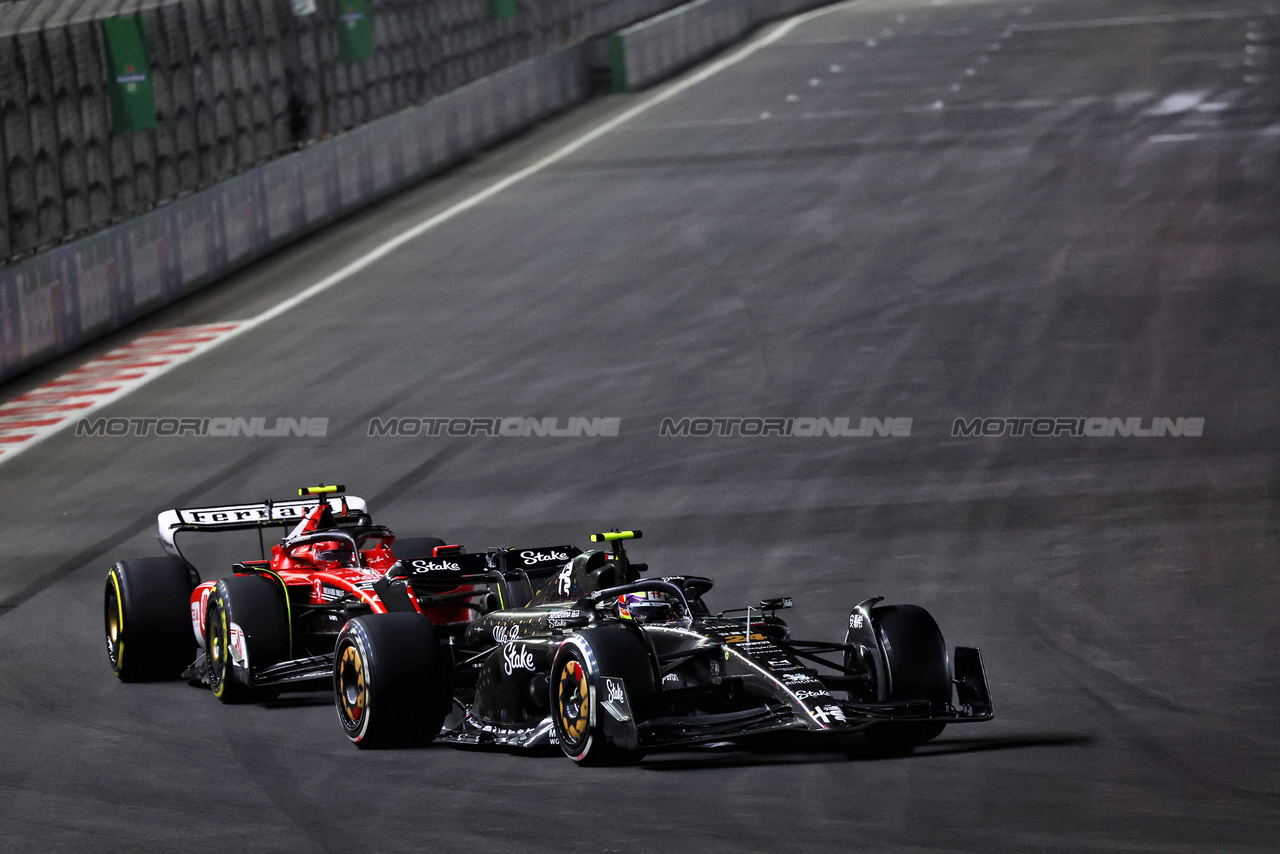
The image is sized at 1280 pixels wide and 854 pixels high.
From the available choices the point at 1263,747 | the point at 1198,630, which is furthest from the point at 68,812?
the point at 1198,630

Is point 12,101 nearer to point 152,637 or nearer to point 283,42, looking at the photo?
point 283,42

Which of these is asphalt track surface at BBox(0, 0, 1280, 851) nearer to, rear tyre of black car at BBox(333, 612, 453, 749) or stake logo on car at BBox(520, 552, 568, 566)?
rear tyre of black car at BBox(333, 612, 453, 749)

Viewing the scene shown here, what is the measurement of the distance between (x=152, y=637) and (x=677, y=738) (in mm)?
4879

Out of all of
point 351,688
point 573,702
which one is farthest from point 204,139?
point 573,702

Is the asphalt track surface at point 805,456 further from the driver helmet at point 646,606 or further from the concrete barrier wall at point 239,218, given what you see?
the driver helmet at point 646,606

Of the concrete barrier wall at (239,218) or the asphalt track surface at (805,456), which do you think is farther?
the concrete barrier wall at (239,218)

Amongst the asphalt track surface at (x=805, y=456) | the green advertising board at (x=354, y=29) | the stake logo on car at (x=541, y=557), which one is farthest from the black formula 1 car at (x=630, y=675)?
the green advertising board at (x=354, y=29)

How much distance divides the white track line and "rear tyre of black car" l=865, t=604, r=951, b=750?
13.1m

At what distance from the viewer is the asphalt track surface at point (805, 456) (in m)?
8.62

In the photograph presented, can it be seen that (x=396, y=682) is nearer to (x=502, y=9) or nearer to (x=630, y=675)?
(x=630, y=675)

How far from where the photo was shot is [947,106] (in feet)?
111

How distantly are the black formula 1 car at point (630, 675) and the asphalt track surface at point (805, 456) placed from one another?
227 mm

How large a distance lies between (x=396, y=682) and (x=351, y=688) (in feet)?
1.46

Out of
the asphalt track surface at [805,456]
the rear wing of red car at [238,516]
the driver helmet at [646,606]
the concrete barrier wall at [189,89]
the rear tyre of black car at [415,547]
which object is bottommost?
the asphalt track surface at [805,456]
